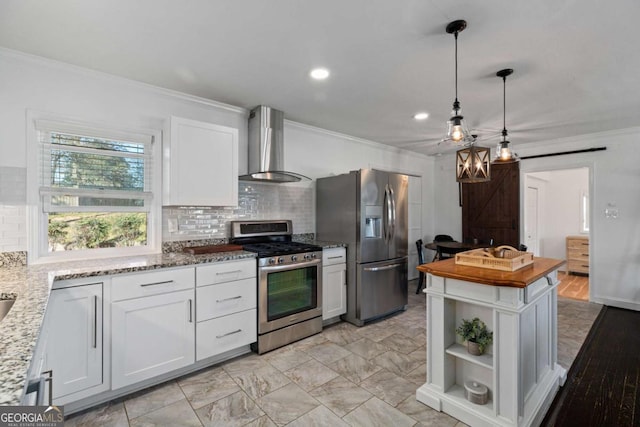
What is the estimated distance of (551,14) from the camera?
1.80 meters

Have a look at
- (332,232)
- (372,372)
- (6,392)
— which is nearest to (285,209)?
(332,232)

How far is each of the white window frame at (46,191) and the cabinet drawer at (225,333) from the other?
892mm

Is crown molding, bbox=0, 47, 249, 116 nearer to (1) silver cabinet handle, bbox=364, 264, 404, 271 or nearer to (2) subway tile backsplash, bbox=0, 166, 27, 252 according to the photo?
(2) subway tile backsplash, bbox=0, 166, 27, 252

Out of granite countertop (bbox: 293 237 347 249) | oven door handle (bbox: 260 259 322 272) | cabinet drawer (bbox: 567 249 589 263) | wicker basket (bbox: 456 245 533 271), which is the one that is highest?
wicker basket (bbox: 456 245 533 271)

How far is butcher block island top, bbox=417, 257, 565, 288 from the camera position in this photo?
175 cm

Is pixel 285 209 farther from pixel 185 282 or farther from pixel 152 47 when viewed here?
pixel 152 47

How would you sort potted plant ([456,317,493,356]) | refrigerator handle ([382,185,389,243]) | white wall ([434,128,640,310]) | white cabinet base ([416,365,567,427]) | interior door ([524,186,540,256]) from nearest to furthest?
white cabinet base ([416,365,567,427]) < potted plant ([456,317,493,356]) < refrigerator handle ([382,185,389,243]) < white wall ([434,128,640,310]) < interior door ([524,186,540,256])

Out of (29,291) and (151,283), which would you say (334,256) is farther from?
(29,291)

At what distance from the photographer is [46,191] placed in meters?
2.38

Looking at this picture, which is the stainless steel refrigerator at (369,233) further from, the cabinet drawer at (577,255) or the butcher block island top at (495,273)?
the cabinet drawer at (577,255)

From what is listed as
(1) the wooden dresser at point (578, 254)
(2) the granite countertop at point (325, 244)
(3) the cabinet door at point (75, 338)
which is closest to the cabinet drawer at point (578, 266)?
(1) the wooden dresser at point (578, 254)

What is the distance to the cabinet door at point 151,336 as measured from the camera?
2139 millimetres

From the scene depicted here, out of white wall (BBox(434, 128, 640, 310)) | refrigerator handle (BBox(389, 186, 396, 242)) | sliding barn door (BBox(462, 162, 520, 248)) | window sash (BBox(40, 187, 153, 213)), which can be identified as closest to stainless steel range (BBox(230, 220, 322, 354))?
window sash (BBox(40, 187, 153, 213))

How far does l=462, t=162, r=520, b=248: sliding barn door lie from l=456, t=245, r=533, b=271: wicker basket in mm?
3254
